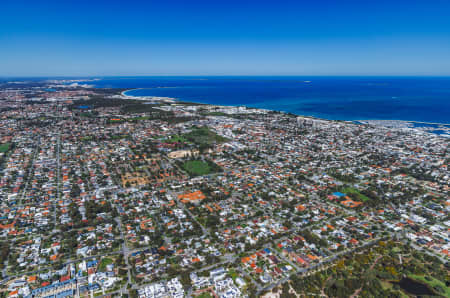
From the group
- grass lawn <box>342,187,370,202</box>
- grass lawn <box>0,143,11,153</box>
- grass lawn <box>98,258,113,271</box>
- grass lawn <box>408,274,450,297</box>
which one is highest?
grass lawn <box>0,143,11,153</box>

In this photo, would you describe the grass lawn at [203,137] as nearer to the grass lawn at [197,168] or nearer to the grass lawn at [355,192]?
the grass lawn at [197,168]

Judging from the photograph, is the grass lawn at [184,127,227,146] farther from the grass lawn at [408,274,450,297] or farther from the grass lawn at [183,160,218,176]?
the grass lawn at [408,274,450,297]

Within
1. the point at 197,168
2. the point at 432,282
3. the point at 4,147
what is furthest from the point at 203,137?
the point at 432,282

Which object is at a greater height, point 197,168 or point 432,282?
point 197,168

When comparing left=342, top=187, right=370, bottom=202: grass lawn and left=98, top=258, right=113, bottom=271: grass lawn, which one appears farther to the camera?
left=342, top=187, right=370, bottom=202: grass lawn

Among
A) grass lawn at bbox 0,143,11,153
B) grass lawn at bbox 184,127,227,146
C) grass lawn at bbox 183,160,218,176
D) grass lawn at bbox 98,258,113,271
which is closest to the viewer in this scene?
grass lawn at bbox 98,258,113,271

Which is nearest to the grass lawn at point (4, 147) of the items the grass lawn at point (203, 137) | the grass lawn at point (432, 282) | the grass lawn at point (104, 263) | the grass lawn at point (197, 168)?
the grass lawn at point (203, 137)

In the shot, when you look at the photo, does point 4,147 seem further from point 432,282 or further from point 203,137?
point 432,282

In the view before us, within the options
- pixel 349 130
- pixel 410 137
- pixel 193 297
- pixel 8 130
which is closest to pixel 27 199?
pixel 193 297

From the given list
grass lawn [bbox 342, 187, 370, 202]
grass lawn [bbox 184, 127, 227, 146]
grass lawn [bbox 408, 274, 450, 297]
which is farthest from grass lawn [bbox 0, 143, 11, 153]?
grass lawn [bbox 408, 274, 450, 297]
